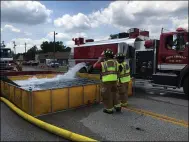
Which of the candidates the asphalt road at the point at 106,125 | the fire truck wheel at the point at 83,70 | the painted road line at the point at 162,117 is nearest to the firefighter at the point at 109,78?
the asphalt road at the point at 106,125

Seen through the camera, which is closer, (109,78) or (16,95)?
(109,78)

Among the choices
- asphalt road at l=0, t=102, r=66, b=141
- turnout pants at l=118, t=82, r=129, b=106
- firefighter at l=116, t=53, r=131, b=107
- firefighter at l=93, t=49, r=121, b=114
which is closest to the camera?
asphalt road at l=0, t=102, r=66, b=141

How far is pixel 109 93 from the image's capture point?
6.65 meters

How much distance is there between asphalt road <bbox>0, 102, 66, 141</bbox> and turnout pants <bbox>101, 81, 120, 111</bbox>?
1.82 m

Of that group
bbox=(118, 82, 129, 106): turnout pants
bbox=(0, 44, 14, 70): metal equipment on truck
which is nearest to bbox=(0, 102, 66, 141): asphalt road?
bbox=(118, 82, 129, 106): turnout pants

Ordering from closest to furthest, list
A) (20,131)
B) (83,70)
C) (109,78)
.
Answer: (20,131)
(109,78)
(83,70)

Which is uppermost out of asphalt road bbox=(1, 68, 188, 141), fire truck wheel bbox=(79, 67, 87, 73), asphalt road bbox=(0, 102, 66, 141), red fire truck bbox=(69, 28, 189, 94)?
red fire truck bbox=(69, 28, 189, 94)

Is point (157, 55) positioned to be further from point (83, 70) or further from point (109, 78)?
point (83, 70)

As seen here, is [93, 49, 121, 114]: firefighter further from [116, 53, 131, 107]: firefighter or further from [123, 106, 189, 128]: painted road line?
[123, 106, 189, 128]: painted road line

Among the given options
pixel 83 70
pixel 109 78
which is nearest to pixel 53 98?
pixel 109 78

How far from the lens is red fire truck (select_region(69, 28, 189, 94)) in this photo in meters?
9.48

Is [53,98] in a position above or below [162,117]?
above

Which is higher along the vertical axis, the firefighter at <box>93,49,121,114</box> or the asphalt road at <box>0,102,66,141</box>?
the firefighter at <box>93,49,121,114</box>

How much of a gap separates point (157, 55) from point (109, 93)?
182 inches
